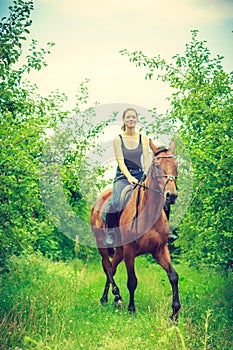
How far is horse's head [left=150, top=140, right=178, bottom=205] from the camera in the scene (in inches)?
251

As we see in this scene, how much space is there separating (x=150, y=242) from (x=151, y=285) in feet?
9.01

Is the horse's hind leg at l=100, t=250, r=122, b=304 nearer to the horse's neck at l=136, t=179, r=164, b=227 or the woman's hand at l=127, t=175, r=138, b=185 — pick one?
the horse's neck at l=136, t=179, r=164, b=227

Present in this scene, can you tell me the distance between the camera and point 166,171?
21.7ft

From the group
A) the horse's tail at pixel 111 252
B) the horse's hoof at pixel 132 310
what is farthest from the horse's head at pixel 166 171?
the horse's tail at pixel 111 252

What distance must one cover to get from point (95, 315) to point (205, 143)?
3242 mm

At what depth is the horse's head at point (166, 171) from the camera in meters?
6.38

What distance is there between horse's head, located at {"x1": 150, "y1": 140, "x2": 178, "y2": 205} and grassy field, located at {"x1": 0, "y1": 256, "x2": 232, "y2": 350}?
157cm

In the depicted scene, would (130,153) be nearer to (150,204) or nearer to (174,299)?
(150,204)

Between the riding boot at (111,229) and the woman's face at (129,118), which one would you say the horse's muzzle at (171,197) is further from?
the riding boot at (111,229)

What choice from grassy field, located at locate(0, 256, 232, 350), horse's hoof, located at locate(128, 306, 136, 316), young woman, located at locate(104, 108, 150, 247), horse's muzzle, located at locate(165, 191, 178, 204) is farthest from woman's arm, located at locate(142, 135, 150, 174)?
horse's hoof, located at locate(128, 306, 136, 316)

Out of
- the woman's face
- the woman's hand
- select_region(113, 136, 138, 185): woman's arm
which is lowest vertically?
the woman's hand

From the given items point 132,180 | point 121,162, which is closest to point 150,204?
point 132,180

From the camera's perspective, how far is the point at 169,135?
38.8ft

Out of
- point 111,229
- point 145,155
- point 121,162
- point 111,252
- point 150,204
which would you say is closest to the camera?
point 150,204
